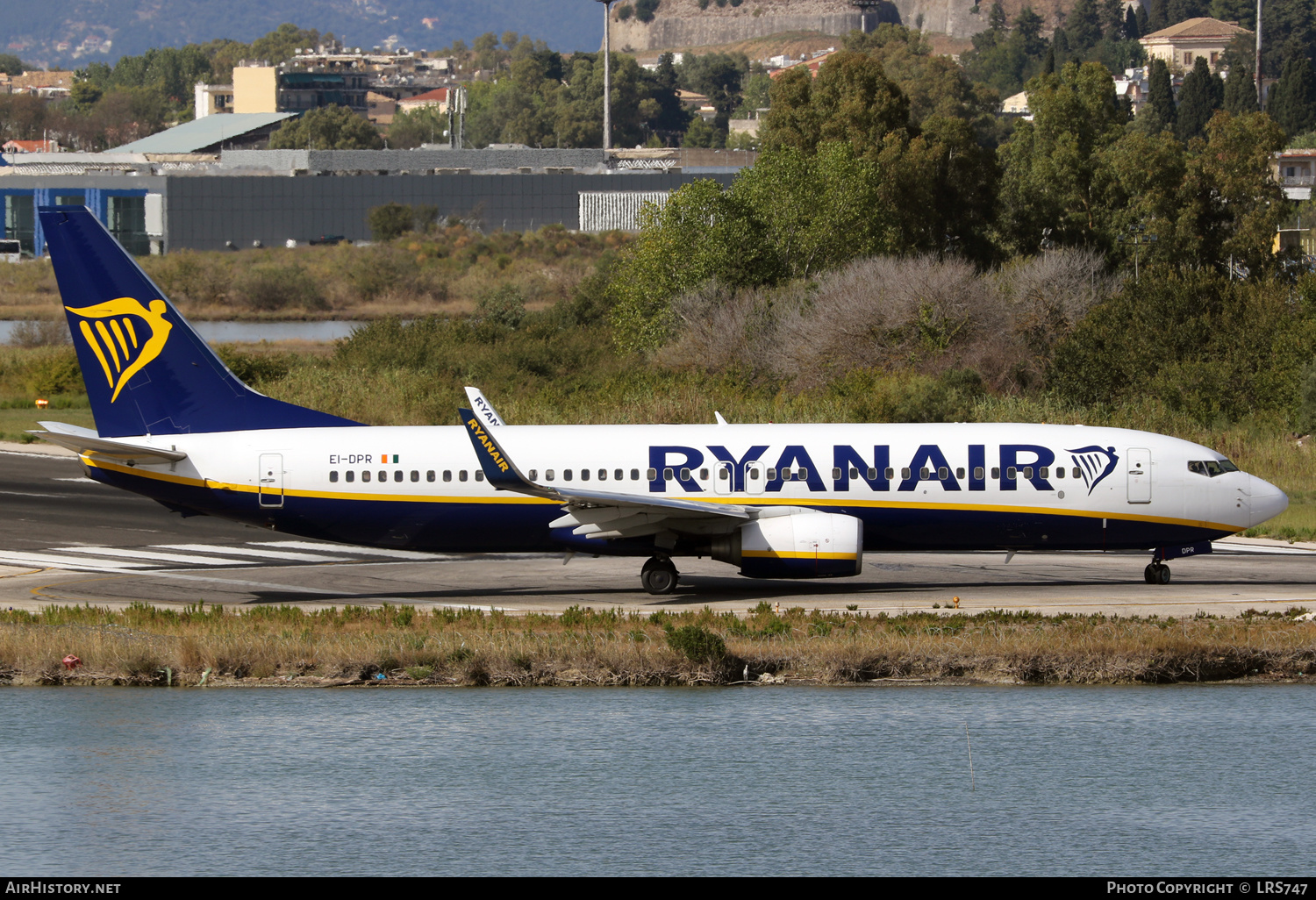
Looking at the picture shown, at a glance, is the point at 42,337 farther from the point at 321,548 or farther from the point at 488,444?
the point at 488,444

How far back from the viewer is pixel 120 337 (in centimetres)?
4216

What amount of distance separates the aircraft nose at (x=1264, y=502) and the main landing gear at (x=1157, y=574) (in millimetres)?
2593

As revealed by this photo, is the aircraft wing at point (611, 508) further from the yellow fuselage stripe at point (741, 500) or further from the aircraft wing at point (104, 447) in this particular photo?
the aircraft wing at point (104, 447)

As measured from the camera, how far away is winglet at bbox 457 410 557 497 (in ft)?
124

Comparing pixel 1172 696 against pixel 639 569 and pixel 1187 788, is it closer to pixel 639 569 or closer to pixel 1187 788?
pixel 1187 788

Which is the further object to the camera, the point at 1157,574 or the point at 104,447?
the point at 1157,574

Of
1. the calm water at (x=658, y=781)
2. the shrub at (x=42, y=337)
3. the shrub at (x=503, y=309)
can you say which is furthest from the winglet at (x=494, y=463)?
the shrub at (x=42, y=337)

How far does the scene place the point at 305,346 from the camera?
12744cm

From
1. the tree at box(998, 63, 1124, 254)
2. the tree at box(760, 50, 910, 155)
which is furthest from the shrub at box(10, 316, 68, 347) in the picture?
the tree at box(998, 63, 1124, 254)

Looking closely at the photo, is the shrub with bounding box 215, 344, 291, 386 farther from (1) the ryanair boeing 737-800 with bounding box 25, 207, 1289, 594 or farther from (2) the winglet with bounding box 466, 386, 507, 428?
(2) the winglet with bounding box 466, 386, 507, 428

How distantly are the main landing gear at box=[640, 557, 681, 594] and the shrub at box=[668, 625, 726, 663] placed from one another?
26.7ft

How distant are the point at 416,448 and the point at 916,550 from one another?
518 inches

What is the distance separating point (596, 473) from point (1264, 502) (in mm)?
17142

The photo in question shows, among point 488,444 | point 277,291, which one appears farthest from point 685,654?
point 277,291
